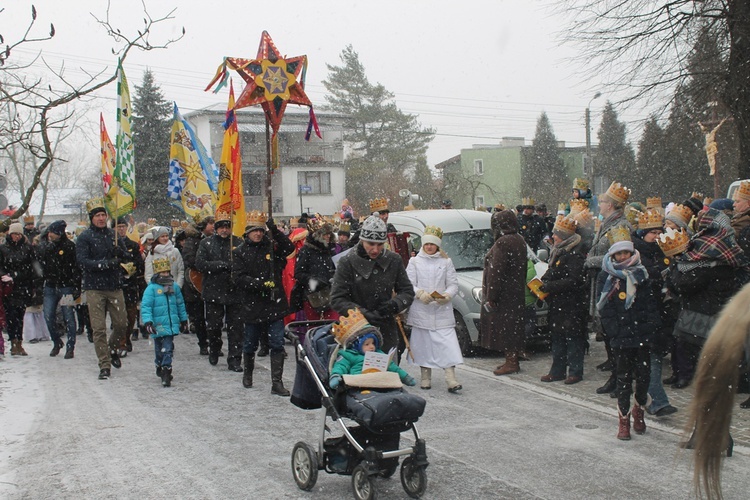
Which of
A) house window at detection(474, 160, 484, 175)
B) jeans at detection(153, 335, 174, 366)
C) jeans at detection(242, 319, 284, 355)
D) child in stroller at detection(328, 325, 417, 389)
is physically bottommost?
jeans at detection(153, 335, 174, 366)

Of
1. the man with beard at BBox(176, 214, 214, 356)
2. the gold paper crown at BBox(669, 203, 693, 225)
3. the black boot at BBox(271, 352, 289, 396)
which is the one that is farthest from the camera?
the man with beard at BBox(176, 214, 214, 356)

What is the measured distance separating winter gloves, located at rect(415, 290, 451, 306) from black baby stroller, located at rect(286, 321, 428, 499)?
10.6ft

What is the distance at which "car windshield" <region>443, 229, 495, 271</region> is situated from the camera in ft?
41.2

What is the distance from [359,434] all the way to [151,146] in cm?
4634

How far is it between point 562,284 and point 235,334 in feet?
15.1

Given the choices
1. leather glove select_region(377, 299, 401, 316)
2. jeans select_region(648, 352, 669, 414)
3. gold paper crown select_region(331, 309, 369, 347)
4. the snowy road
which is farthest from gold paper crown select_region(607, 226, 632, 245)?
gold paper crown select_region(331, 309, 369, 347)

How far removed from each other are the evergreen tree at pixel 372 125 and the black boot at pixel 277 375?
50200 mm

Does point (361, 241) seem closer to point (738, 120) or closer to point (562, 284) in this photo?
point (562, 284)

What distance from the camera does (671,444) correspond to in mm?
7035

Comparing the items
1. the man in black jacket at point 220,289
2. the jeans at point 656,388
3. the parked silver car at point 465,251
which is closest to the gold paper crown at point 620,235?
the jeans at point 656,388

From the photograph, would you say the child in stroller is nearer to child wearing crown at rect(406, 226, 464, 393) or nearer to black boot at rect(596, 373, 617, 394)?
child wearing crown at rect(406, 226, 464, 393)

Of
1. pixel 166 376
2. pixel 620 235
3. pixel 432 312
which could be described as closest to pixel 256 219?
pixel 166 376

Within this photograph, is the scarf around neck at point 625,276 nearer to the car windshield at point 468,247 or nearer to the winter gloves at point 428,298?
the winter gloves at point 428,298

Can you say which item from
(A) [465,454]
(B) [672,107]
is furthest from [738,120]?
(A) [465,454]
